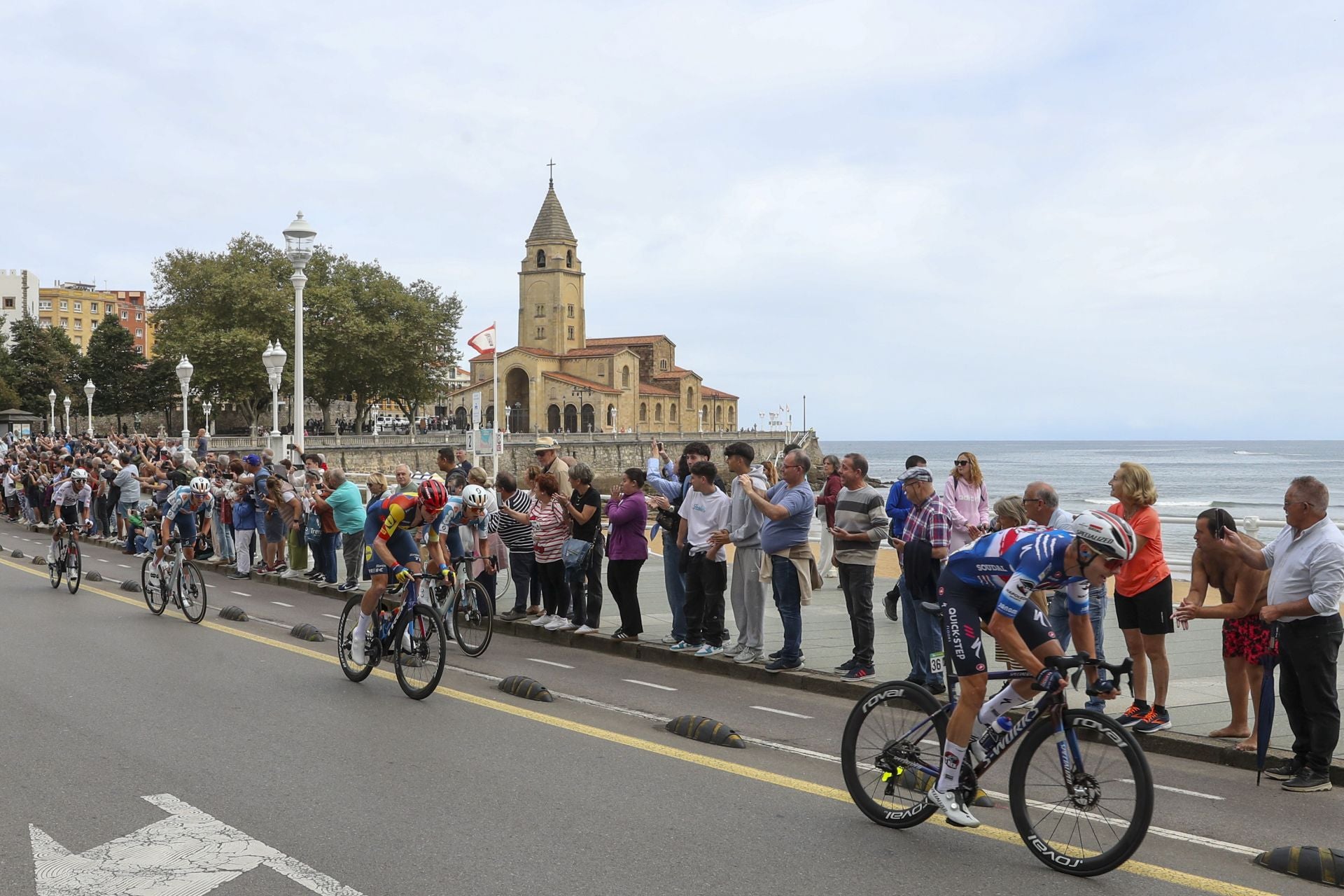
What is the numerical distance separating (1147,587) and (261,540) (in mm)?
16986

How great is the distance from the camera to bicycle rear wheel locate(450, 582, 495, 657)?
36.2 ft

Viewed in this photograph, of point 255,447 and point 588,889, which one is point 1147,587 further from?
point 255,447

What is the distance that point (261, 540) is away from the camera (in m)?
21.0

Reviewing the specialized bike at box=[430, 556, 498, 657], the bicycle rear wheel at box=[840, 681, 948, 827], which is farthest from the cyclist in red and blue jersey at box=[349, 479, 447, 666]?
the bicycle rear wheel at box=[840, 681, 948, 827]

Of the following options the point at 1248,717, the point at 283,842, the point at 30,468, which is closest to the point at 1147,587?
the point at 1248,717

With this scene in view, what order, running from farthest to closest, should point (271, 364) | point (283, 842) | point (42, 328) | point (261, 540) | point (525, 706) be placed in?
point (42, 328) → point (271, 364) → point (261, 540) → point (525, 706) → point (283, 842)

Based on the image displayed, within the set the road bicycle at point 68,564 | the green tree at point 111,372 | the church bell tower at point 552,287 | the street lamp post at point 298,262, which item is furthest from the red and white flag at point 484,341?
the church bell tower at point 552,287

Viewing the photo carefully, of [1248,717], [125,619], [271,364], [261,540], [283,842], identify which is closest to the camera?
[283,842]

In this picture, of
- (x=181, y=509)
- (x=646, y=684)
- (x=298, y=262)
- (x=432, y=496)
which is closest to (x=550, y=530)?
(x=646, y=684)

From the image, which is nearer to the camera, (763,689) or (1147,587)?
(1147,587)

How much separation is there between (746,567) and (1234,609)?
4.42 meters

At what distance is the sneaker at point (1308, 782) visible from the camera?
6.60 metres

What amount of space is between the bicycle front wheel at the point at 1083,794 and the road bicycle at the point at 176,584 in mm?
10363

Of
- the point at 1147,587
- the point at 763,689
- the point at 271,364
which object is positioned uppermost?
the point at 271,364
